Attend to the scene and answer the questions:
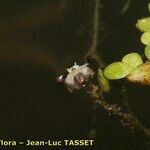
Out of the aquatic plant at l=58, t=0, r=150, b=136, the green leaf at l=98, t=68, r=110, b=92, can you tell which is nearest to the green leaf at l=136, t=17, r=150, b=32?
the aquatic plant at l=58, t=0, r=150, b=136

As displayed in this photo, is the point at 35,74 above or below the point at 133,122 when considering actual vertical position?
above

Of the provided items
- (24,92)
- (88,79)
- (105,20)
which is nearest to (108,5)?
(105,20)

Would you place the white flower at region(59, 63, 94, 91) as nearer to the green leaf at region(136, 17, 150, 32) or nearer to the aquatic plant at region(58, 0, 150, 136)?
the aquatic plant at region(58, 0, 150, 136)

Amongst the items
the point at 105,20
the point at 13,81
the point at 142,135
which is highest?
the point at 105,20

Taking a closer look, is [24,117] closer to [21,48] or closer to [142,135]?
[21,48]

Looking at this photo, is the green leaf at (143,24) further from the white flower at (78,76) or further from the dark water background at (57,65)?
the white flower at (78,76)

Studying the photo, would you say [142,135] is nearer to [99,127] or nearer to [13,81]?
[99,127]
